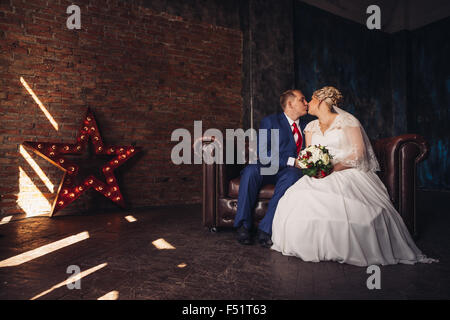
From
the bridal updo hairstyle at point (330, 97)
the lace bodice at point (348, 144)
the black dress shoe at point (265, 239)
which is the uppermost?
the bridal updo hairstyle at point (330, 97)

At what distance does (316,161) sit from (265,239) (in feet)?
2.74

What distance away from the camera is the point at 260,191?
2.92 meters

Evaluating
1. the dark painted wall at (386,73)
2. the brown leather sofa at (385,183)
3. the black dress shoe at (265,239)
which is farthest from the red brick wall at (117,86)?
the black dress shoe at (265,239)

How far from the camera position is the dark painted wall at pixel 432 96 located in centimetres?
684

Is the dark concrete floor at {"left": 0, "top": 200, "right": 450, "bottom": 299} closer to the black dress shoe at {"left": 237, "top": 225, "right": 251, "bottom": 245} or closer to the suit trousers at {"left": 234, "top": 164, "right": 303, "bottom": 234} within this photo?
the black dress shoe at {"left": 237, "top": 225, "right": 251, "bottom": 245}

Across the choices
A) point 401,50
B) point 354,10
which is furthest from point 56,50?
point 401,50

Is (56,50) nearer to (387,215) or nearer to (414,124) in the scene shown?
(387,215)

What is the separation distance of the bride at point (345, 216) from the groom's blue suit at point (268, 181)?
14 centimetres

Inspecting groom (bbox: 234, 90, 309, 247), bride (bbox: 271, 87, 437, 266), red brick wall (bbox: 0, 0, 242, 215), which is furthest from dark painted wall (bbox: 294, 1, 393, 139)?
bride (bbox: 271, 87, 437, 266)

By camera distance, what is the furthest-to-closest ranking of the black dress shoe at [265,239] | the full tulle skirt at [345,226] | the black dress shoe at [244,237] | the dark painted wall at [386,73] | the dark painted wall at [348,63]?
the dark painted wall at [386,73], the dark painted wall at [348,63], the black dress shoe at [244,237], the black dress shoe at [265,239], the full tulle skirt at [345,226]

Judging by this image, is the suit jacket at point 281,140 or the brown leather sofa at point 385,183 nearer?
the brown leather sofa at point 385,183

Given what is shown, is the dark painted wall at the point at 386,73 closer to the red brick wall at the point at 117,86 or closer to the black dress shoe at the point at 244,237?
the red brick wall at the point at 117,86
